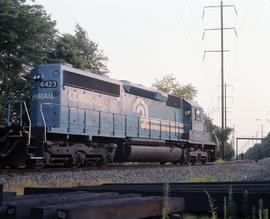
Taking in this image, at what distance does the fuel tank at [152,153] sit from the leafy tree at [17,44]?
418 inches

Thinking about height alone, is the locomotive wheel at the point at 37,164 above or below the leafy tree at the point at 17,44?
below

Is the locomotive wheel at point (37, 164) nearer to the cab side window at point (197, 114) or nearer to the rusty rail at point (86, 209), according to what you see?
the rusty rail at point (86, 209)

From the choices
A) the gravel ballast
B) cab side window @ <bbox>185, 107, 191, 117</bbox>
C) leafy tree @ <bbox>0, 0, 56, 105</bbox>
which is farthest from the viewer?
leafy tree @ <bbox>0, 0, 56, 105</bbox>

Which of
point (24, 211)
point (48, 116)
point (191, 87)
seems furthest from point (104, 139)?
point (191, 87)

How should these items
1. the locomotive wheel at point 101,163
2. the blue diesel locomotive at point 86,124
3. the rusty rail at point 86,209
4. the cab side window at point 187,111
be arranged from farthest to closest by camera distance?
1. the cab side window at point 187,111
2. the locomotive wheel at point 101,163
3. the blue diesel locomotive at point 86,124
4. the rusty rail at point 86,209

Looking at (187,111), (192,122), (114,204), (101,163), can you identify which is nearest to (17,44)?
(187,111)

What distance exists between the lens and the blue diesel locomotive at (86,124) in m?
11.6

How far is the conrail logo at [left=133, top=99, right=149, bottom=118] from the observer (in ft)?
56.3

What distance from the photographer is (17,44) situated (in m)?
25.0

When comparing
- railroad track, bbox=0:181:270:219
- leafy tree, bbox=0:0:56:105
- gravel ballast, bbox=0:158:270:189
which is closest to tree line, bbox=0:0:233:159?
leafy tree, bbox=0:0:56:105

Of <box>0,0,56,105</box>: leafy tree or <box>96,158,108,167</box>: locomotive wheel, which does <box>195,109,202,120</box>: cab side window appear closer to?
<box>96,158,108,167</box>: locomotive wheel

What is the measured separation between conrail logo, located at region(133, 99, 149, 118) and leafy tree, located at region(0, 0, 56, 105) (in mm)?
9589

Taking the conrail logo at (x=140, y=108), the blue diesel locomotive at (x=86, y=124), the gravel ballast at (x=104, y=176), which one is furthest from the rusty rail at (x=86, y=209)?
the conrail logo at (x=140, y=108)

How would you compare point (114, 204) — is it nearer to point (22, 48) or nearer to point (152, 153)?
point (152, 153)
